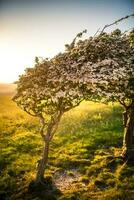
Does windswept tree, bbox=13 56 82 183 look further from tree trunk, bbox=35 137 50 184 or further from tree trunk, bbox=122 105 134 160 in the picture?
tree trunk, bbox=122 105 134 160

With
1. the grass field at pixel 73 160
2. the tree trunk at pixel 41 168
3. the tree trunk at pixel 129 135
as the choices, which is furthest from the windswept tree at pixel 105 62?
the grass field at pixel 73 160

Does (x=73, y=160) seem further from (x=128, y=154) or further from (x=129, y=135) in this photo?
(x=129, y=135)

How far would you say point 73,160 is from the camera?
1073 inches

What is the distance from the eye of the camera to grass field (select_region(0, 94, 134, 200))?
21.5m

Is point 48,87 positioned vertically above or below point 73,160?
above

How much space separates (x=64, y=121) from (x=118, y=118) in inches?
280

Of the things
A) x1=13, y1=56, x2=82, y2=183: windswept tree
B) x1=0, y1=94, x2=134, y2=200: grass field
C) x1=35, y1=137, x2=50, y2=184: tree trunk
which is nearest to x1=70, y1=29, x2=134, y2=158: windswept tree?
x1=13, y1=56, x2=82, y2=183: windswept tree

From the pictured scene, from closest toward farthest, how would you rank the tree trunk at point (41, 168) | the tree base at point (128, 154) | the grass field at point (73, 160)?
the grass field at point (73, 160) < the tree trunk at point (41, 168) < the tree base at point (128, 154)

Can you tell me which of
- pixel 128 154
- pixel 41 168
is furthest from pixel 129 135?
pixel 41 168

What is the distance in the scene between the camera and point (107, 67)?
744 inches

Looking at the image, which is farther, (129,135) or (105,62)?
(129,135)

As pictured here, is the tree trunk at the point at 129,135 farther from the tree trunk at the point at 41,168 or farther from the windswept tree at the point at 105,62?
the tree trunk at the point at 41,168

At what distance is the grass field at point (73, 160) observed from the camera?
21.5 metres

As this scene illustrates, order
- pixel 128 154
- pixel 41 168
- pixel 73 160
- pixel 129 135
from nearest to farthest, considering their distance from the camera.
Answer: pixel 41 168, pixel 128 154, pixel 73 160, pixel 129 135
